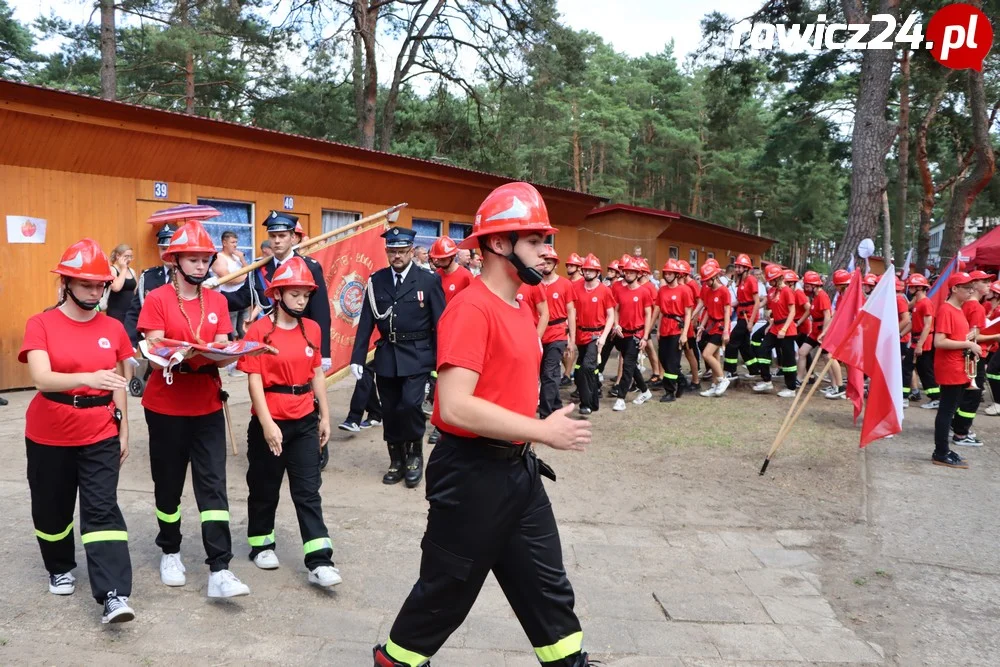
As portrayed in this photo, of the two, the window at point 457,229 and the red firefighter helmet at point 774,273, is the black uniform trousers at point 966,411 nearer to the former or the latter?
the red firefighter helmet at point 774,273

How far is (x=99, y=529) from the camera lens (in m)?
4.00

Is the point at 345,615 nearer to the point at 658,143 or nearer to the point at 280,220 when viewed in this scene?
the point at 280,220

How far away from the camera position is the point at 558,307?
962 cm

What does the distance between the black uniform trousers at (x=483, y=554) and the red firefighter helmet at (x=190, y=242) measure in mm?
2272

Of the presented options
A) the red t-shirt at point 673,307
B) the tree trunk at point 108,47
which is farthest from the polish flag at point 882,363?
the tree trunk at point 108,47

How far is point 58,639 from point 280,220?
12.0 ft

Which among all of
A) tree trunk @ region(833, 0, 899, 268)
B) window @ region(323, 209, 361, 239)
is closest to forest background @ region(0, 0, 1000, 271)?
tree trunk @ region(833, 0, 899, 268)

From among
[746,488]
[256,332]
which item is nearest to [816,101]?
[746,488]

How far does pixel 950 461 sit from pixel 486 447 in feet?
23.9

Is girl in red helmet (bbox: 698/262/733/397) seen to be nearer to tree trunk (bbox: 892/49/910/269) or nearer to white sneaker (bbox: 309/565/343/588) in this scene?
white sneaker (bbox: 309/565/343/588)

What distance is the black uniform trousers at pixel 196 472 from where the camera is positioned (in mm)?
4348

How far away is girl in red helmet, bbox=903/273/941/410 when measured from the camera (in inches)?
431

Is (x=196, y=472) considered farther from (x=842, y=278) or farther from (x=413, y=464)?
(x=842, y=278)

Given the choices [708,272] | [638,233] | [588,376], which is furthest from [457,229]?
[588,376]
